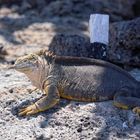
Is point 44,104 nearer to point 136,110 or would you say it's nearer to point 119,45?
point 136,110

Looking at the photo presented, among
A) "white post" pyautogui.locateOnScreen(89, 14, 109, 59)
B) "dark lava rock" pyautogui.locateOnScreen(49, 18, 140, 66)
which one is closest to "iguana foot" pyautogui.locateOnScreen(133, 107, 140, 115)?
"white post" pyautogui.locateOnScreen(89, 14, 109, 59)

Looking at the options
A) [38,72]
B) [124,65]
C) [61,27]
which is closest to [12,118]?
[38,72]

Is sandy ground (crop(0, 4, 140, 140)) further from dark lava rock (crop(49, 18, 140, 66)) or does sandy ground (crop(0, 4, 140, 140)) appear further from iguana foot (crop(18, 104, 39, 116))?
dark lava rock (crop(49, 18, 140, 66))

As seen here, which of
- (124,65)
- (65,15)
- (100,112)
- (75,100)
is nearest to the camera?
(100,112)

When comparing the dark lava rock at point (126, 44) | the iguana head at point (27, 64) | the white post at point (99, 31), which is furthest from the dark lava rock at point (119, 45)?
the iguana head at point (27, 64)

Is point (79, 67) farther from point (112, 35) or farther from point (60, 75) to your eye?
point (112, 35)

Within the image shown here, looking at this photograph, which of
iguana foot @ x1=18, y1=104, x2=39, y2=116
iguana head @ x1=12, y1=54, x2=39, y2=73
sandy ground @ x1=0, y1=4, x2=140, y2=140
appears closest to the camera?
sandy ground @ x1=0, y1=4, x2=140, y2=140

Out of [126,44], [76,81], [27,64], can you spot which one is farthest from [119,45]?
[27,64]
